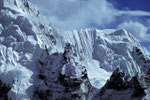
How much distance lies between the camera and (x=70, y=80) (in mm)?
107375

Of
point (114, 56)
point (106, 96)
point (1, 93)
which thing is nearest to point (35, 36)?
point (1, 93)

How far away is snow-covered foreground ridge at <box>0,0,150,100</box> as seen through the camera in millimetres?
108250

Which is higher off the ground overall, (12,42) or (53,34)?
(53,34)

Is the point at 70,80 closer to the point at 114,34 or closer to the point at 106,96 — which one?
the point at 106,96

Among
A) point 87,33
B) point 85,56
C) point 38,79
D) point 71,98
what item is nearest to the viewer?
point 71,98

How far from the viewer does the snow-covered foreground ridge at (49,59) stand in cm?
10825

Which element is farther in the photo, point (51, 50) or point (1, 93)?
point (51, 50)

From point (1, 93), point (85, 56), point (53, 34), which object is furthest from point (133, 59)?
point (1, 93)

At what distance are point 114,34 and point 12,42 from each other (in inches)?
2796

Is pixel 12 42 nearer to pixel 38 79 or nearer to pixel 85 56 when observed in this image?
pixel 38 79

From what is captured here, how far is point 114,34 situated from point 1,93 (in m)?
84.3

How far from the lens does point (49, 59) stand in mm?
118688

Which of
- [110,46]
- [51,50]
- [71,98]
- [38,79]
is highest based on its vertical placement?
[110,46]

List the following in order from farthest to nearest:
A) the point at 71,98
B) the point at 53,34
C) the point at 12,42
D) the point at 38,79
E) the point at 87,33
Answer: the point at 87,33 → the point at 53,34 → the point at 12,42 → the point at 38,79 → the point at 71,98
